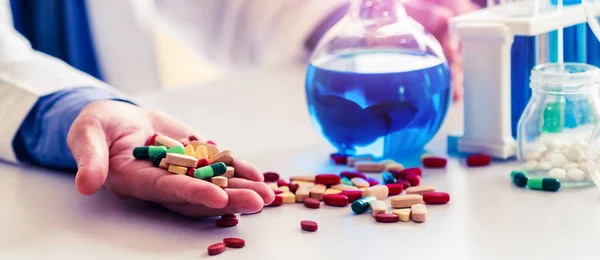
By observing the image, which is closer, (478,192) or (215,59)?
(478,192)

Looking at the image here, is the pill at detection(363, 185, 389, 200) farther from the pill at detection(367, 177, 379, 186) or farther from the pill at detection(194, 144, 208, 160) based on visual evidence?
the pill at detection(194, 144, 208, 160)

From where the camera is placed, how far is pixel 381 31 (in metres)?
0.89

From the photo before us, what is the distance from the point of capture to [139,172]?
0.74 m

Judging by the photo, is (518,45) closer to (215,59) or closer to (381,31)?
(381,31)

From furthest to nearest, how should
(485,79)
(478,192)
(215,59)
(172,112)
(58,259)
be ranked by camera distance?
(215,59)
(172,112)
(485,79)
(478,192)
(58,259)

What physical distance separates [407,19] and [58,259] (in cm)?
48

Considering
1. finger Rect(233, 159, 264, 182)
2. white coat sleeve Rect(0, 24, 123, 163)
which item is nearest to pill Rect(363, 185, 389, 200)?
finger Rect(233, 159, 264, 182)

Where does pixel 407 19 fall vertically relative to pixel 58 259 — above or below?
above

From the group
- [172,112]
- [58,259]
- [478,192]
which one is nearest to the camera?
[58,259]

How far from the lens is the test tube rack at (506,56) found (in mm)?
855

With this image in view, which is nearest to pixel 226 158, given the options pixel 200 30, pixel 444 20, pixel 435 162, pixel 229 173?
pixel 229 173

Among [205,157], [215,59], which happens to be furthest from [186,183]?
[215,59]

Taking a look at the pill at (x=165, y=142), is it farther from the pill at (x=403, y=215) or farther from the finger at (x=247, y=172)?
the pill at (x=403, y=215)

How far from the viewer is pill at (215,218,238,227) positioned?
28.0 inches
